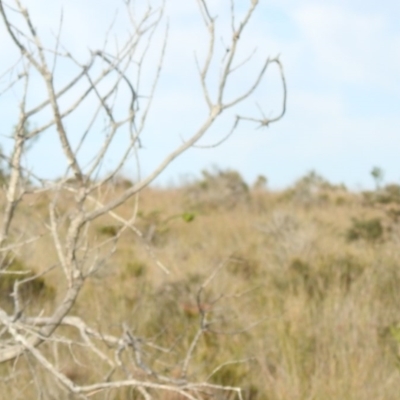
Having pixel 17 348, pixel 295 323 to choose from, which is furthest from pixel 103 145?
pixel 295 323

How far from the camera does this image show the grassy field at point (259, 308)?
5.34m

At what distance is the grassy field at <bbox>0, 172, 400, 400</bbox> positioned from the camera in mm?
5340

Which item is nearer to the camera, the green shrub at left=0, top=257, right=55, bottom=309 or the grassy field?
the grassy field

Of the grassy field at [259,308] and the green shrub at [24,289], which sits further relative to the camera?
the green shrub at [24,289]

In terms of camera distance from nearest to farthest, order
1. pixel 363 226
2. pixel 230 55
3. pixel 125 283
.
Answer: pixel 230 55 → pixel 125 283 → pixel 363 226

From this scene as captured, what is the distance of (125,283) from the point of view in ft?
27.2

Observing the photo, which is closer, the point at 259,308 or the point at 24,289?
the point at 24,289

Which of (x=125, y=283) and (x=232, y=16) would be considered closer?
(x=232, y=16)

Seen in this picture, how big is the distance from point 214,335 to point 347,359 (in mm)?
945

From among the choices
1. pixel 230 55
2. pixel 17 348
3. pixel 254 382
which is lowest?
pixel 254 382

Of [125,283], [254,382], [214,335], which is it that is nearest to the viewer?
[254,382]

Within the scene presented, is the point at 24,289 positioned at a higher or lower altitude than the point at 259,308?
higher

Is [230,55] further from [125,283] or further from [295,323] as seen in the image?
[125,283]

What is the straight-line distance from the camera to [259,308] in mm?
7707
